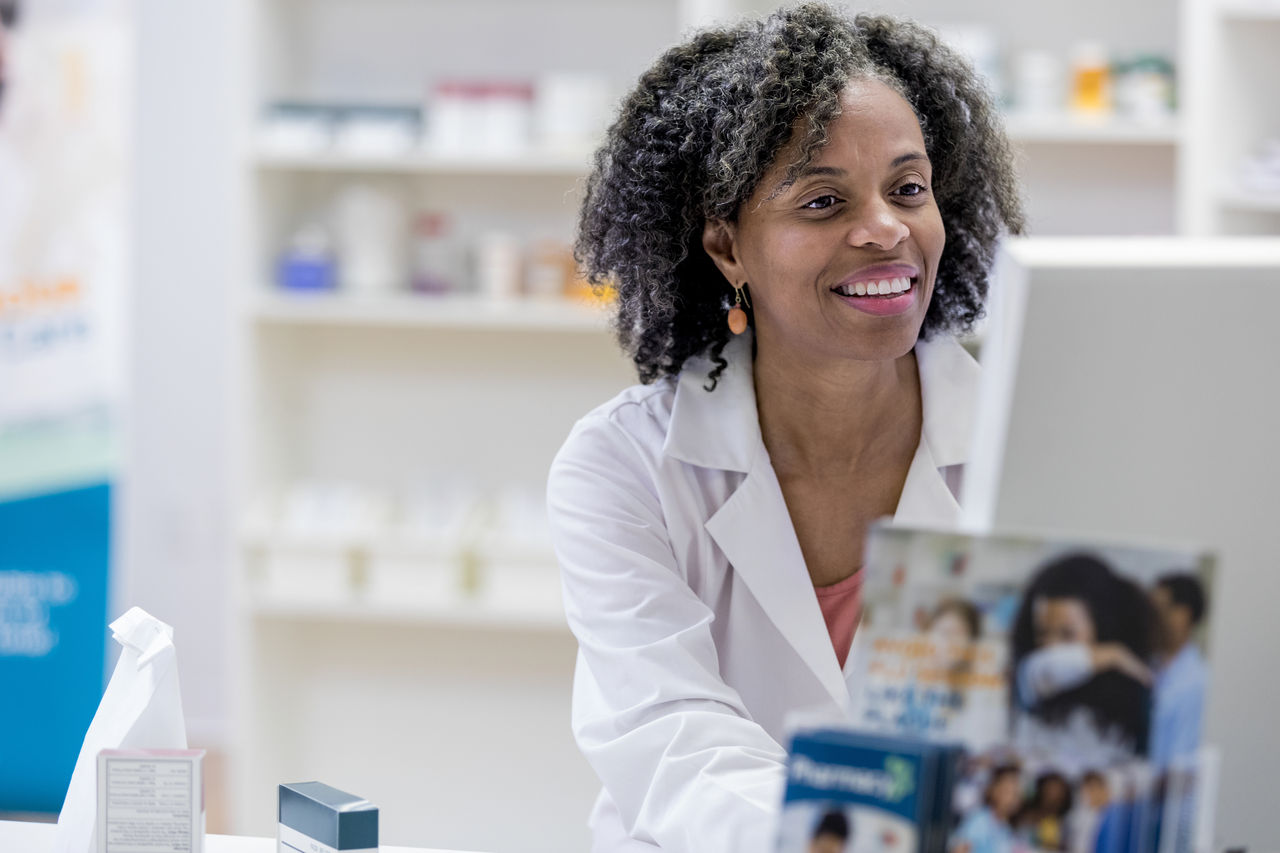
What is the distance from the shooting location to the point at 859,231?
1.43m

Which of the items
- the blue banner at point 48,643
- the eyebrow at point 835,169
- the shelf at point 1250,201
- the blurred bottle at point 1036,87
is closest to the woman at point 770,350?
the eyebrow at point 835,169

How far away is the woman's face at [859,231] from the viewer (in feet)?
4.70

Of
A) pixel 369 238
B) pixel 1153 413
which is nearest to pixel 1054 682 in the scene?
pixel 1153 413

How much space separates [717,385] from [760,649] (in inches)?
11.8

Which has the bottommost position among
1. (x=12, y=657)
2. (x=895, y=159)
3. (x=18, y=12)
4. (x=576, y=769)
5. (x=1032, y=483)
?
(x=576, y=769)

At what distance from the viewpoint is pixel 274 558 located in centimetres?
308

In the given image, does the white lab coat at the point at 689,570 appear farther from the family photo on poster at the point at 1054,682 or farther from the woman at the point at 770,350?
the family photo on poster at the point at 1054,682

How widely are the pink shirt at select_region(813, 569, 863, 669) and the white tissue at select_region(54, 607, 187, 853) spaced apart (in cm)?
66

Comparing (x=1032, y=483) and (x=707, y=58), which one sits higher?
(x=707, y=58)

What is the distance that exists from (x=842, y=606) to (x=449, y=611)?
5.47ft

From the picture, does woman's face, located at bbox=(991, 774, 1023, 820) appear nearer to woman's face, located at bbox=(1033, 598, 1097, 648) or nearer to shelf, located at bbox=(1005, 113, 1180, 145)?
woman's face, located at bbox=(1033, 598, 1097, 648)

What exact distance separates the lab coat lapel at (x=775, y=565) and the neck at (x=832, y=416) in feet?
0.31

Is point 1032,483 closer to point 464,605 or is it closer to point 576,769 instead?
point 464,605

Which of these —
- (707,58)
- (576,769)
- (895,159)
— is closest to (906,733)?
(895,159)
